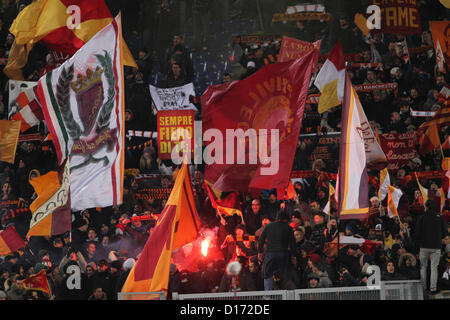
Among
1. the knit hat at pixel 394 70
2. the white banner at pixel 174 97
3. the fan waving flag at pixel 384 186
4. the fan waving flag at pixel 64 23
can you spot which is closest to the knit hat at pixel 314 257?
the fan waving flag at pixel 384 186

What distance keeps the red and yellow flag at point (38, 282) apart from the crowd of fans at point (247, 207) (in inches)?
6.5

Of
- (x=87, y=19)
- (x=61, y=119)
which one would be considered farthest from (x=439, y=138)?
(x=61, y=119)

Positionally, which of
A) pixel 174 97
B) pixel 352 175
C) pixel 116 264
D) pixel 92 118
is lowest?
pixel 116 264

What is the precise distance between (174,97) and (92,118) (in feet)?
27.1

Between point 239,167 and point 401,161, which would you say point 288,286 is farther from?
point 401,161

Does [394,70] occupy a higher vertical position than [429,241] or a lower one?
higher

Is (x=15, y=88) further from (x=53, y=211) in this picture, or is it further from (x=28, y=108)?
(x=53, y=211)

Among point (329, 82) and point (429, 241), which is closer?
point (429, 241)

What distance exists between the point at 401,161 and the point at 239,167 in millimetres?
6021

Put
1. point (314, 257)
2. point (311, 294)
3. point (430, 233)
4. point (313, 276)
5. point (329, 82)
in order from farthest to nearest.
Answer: point (329, 82)
point (430, 233)
point (314, 257)
point (313, 276)
point (311, 294)

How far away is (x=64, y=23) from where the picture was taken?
535 inches

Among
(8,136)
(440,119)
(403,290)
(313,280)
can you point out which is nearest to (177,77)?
(8,136)

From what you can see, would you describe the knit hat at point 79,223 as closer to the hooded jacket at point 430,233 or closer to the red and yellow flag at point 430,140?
the hooded jacket at point 430,233

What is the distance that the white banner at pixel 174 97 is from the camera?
18156mm
